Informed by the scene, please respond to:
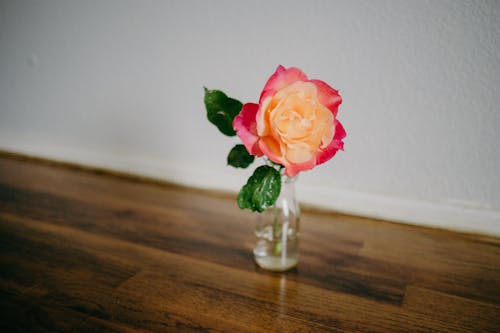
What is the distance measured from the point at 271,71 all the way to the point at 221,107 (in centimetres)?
53

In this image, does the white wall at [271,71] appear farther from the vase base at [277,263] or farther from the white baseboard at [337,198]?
the vase base at [277,263]

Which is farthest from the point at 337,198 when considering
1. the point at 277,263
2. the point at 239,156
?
the point at 239,156

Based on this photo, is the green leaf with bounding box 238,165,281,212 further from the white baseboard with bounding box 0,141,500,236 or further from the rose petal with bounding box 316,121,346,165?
the white baseboard with bounding box 0,141,500,236

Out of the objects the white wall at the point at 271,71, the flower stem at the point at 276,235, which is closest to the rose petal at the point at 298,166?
the flower stem at the point at 276,235

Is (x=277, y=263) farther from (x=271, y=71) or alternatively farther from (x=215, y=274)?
(x=271, y=71)

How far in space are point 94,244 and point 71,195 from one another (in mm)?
408

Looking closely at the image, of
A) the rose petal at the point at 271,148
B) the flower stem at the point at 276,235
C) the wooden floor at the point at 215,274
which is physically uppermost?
the rose petal at the point at 271,148

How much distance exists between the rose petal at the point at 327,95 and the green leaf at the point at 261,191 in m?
0.15

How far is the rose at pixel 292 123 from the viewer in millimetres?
618

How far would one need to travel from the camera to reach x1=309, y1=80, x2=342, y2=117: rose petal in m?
0.65

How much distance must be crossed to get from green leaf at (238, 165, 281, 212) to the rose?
0.21ft

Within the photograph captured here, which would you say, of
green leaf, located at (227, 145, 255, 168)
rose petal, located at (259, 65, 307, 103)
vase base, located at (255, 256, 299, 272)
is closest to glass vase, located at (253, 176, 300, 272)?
vase base, located at (255, 256, 299, 272)

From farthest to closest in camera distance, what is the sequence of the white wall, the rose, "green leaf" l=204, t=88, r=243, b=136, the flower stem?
the white wall, the flower stem, "green leaf" l=204, t=88, r=243, b=136, the rose

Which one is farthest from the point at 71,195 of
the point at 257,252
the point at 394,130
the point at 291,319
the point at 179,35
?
the point at 394,130
